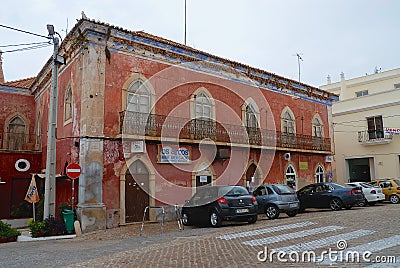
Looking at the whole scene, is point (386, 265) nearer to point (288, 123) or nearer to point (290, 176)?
point (290, 176)

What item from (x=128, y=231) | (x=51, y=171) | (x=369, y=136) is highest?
(x=369, y=136)

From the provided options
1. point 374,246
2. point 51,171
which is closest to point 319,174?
point 374,246

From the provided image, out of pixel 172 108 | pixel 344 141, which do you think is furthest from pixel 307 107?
pixel 172 108

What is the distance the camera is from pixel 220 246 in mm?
8539

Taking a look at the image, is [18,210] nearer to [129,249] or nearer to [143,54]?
[143,54]

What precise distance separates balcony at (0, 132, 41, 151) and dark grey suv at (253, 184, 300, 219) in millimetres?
12257

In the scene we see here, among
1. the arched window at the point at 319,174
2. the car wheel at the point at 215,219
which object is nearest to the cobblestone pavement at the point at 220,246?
the car wheel at the point at 215,219

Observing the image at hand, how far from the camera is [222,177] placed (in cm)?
1802

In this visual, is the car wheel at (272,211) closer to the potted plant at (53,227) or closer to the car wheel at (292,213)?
A: the car wheel at (292,213)

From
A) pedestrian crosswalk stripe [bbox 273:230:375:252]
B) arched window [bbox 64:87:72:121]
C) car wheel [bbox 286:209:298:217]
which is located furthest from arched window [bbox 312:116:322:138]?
arched window [bbox 64:87:72:121]

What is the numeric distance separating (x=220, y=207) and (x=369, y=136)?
1965 cm

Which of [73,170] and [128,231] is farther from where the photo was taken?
[128,231]

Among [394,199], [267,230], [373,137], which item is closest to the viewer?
[267,230]

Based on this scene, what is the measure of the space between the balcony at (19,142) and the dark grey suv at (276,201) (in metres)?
12.3
